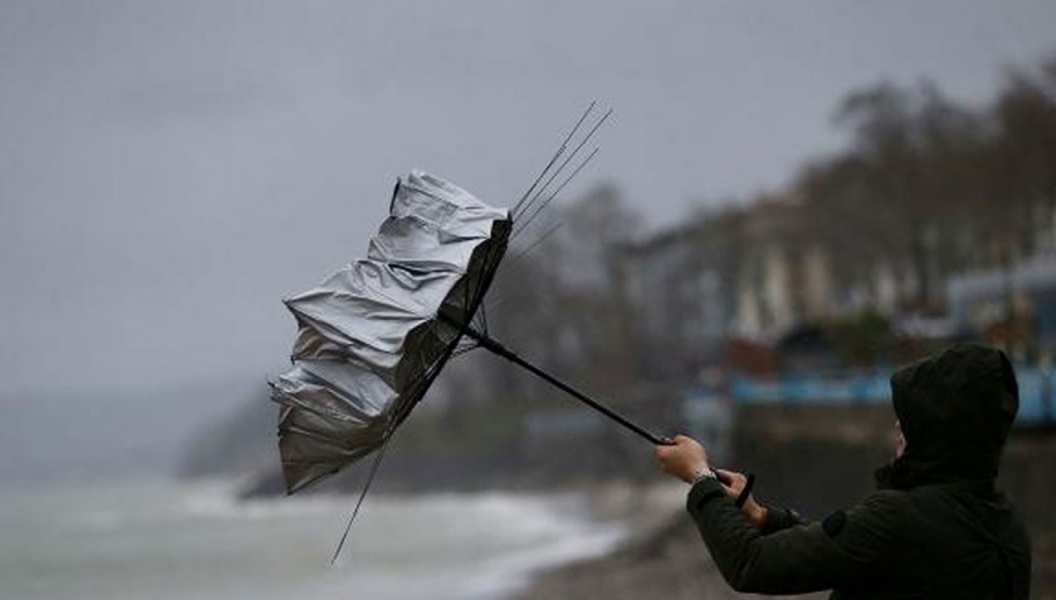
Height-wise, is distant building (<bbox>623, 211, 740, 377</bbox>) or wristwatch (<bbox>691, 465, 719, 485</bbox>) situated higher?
distant building (<bbox>623, 211, 740, 377</bbox>)

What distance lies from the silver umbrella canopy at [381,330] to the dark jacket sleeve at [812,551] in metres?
0.99

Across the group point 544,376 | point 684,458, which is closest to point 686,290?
point 544,376

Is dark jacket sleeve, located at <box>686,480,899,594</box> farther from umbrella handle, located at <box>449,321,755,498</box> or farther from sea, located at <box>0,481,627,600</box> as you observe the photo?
sea, located at <box>0,481,627,600</box>

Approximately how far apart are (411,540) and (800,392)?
1923 cm

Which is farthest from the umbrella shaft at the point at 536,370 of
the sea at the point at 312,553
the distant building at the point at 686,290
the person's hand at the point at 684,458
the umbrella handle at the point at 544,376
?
the distant building at the point at 686,290

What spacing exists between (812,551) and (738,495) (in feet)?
1.10

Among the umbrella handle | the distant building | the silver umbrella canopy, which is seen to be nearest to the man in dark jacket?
the umbrella handle

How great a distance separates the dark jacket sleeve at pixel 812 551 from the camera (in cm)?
321

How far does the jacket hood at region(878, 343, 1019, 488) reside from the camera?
325 centimetres

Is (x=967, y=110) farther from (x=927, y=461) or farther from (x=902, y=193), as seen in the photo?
(x=927, y=461)

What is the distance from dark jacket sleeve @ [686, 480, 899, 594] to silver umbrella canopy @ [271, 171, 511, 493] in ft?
3.26

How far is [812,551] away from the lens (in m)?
3.22

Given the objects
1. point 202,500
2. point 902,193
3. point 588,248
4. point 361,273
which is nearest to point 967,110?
point 902,193

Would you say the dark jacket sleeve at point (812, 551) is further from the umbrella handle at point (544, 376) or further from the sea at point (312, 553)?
the sea at point (312, 553)
